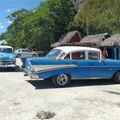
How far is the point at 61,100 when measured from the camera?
11.4 m

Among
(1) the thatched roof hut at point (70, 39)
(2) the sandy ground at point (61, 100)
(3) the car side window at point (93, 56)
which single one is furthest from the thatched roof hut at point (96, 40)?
(2) the sandy ground at point (61, 100)

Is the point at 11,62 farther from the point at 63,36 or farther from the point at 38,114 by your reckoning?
the point at 63,36

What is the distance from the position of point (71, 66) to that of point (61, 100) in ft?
10.8

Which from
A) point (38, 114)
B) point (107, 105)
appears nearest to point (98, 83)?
point (107, 105)

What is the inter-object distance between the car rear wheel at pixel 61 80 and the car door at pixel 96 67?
1.12m

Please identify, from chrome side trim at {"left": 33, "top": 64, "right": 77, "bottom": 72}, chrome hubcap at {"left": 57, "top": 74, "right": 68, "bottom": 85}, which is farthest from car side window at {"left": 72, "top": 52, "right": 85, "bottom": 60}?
chrome hubcap at {"left": 57, "top": 74, "right": 68, "bottom": 85}

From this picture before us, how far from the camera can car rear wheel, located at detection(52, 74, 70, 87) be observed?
47.4 ft

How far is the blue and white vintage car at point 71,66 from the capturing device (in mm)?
14055

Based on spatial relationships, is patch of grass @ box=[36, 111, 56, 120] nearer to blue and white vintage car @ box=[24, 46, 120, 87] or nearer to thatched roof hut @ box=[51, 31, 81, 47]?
blue and white vintage car @ box=[24, 46, 120, 87]

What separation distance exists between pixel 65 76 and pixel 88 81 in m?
2.00

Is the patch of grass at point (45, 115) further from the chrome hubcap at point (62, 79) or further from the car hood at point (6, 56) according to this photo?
the car hood at point (6, 56)

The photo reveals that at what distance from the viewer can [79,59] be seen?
596 inches

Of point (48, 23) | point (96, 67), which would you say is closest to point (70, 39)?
point (48, 23)

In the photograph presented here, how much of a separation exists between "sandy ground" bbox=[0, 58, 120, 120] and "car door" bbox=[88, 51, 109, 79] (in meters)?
0.44
